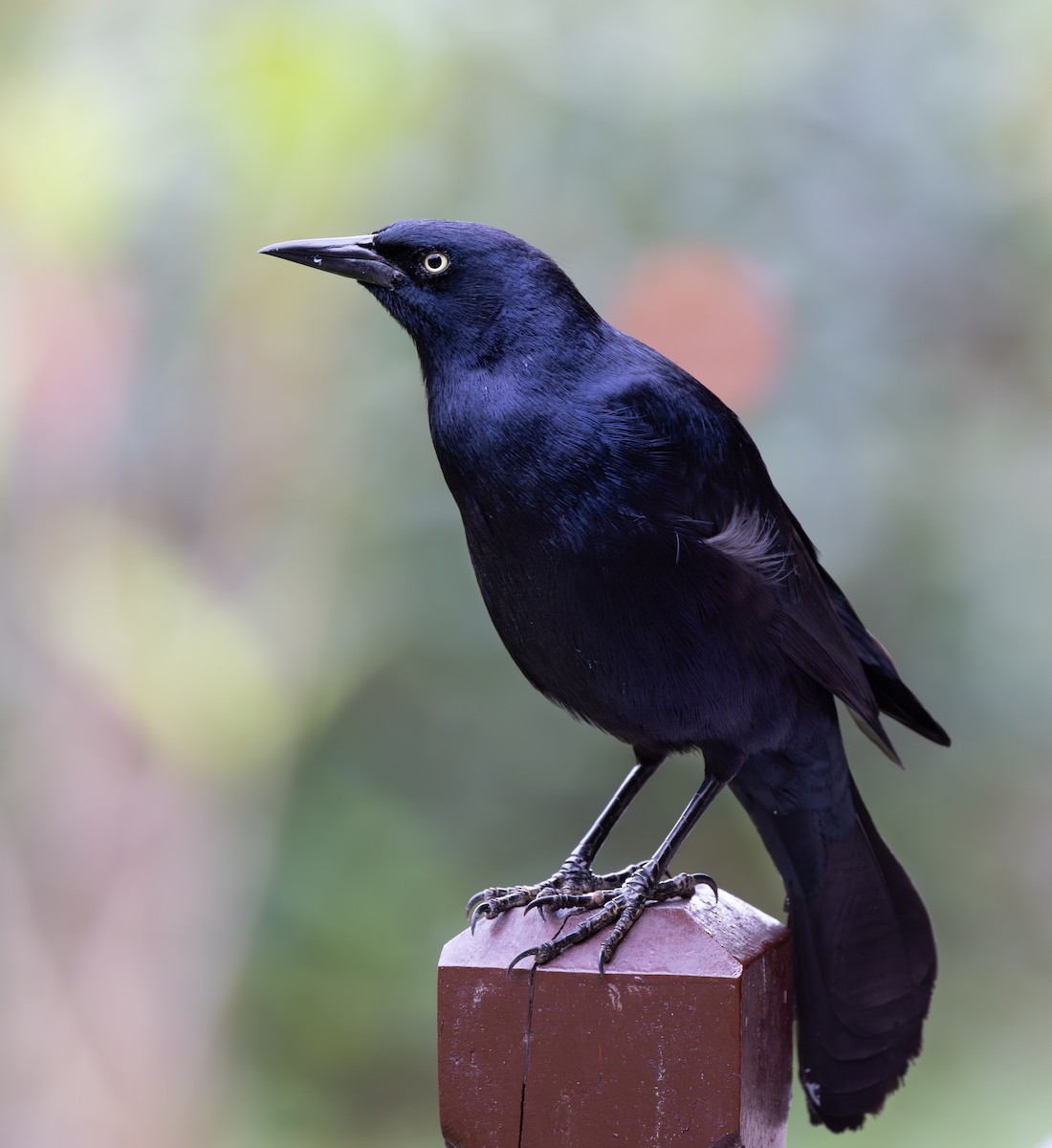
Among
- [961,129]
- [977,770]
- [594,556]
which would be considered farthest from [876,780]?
[594,556]

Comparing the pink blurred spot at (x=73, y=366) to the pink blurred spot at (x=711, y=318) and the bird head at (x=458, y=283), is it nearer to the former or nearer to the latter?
the pink blurred spot at (x=711, y=318)

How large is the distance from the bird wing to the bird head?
0.72 feet

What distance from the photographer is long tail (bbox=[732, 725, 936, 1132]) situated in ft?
8.38

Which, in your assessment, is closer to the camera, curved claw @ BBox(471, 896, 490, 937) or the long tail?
curved claw @ BBox(471, 896, 490, 937)

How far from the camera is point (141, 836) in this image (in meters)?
5.74

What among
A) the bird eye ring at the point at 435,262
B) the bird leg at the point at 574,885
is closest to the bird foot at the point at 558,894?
the bird leg at the point at 574,885

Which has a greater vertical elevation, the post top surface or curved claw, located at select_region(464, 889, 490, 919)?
the post top surface

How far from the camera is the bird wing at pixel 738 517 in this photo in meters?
2.45

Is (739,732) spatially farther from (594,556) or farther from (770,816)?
(594,556)

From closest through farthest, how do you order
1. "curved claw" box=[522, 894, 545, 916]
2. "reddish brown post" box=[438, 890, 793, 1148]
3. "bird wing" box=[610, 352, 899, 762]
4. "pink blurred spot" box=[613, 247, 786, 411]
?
"reddish brown post" box=[438, 890, 793, 1148], "curved claw" box=[522, 894, 545, 916], "bird wing" box=[610, 352, 899, 762], "pink blurred spot" box=[613, 247, 786, 411]

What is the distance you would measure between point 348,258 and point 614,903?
1.27 metres

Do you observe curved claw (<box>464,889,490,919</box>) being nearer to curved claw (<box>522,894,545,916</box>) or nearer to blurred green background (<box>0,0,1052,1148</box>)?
curved claw (<box>522,894,545,916</box>)

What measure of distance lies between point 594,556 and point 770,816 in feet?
2.45

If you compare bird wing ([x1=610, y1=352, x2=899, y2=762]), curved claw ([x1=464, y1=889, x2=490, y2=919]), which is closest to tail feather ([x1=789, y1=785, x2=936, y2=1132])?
bird wing ([x1=610, y1=352, x2=899, y2=762])
